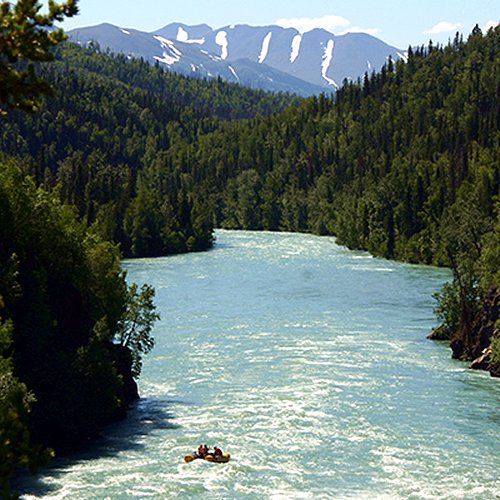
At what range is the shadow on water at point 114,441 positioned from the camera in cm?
4106

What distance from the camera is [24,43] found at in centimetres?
1077

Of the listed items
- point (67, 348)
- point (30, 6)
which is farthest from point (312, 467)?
point (30, 6)

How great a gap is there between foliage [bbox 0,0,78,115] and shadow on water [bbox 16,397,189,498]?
104 feet

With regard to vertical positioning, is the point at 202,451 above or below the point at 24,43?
below

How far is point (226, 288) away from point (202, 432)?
6240 cm

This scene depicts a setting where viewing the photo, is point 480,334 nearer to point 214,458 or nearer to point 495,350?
point 495,350

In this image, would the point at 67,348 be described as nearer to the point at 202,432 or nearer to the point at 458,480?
the point at 202,432

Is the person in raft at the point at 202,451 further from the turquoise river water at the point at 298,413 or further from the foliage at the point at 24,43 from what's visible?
the foliage at the point at 24,43

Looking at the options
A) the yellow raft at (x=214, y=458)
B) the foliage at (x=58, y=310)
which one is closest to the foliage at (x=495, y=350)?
the foliage at (x=58, y=310)

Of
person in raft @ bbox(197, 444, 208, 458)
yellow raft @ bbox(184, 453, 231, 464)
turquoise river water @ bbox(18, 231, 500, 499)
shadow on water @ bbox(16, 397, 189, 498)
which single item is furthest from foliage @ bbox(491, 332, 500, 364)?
person in raft @ bbox(197, 444, 208, 458)

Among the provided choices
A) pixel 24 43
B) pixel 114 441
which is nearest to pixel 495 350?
pixel 114 441

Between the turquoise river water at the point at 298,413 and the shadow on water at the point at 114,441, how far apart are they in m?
0.11

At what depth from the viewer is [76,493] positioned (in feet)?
129

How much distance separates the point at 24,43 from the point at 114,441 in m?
39.5
